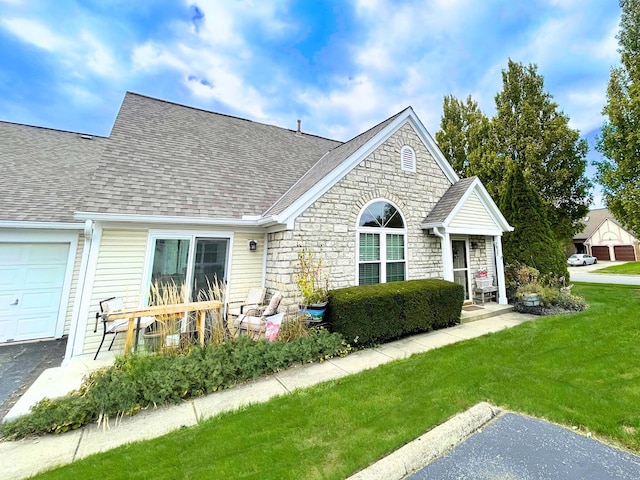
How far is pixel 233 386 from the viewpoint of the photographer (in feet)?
14.4

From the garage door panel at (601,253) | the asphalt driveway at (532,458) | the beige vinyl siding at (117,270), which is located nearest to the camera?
the asphalt driveway at (532,458)

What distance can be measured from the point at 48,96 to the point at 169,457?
584 inches

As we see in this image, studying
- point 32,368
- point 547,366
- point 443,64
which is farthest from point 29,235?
point 443,64

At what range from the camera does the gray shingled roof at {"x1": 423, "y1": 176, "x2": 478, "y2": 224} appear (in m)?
8.37

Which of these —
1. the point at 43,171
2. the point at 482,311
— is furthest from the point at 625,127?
the point at 43,171

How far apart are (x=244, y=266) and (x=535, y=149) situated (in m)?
16.9

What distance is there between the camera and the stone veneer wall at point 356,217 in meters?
6.71

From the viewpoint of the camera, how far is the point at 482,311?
835 cm

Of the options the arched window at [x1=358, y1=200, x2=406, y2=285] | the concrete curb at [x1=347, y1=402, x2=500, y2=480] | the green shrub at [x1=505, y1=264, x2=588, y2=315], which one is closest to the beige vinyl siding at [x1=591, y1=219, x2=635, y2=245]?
the green shrub at [x1=505, y1=264, x2=588, y2=315]

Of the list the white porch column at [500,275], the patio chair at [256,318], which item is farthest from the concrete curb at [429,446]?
the white porch column at [500,275]

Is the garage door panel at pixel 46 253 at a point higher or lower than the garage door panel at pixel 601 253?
lower

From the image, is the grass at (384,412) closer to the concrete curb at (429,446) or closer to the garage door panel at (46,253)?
the concrete curb at (429,446)

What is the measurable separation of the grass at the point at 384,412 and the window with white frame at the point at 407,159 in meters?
5.66

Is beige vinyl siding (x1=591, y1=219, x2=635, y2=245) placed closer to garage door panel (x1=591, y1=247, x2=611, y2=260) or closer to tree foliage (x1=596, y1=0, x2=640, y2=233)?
garage door panel (x1=591, y1=247, x2=611, y2=260)
